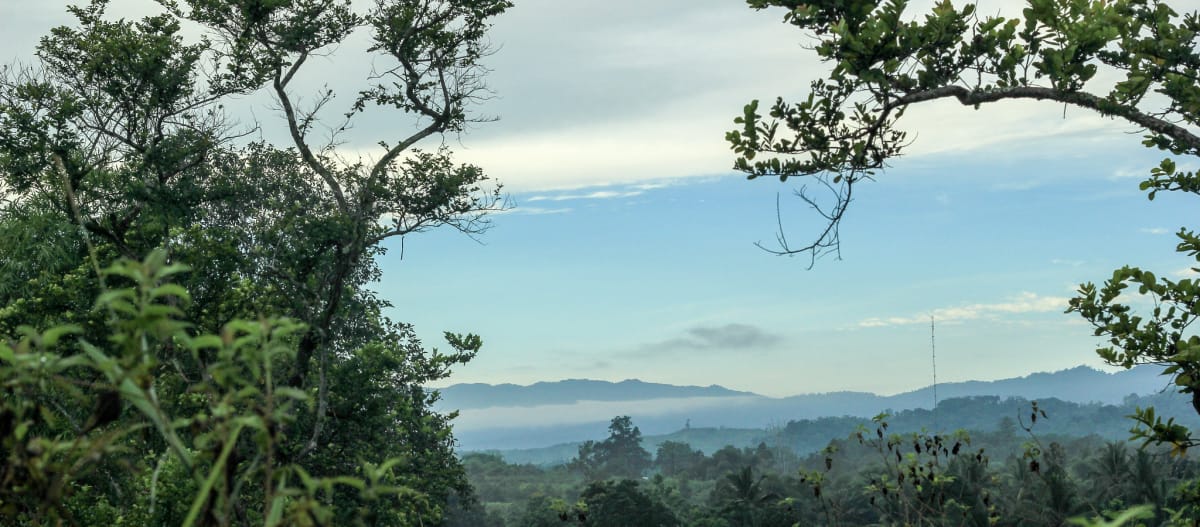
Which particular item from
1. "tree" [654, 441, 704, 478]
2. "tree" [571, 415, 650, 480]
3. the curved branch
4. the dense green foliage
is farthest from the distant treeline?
"tree" [654, 441, 704, 478]

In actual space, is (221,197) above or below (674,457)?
above

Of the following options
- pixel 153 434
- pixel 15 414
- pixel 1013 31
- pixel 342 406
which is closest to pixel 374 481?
pixel 15 414

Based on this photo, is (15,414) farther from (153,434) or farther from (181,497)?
(153,434)

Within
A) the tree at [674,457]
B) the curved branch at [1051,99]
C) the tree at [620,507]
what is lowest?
the tree at [674,457]

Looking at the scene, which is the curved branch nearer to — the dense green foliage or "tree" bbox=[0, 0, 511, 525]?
the dense green foliage

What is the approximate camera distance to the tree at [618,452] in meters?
142

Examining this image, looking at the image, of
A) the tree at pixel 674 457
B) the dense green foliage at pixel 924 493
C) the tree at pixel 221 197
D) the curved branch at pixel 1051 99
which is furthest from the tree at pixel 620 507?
the tree at pixel 674 457

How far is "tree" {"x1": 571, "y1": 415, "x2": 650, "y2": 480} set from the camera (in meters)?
142

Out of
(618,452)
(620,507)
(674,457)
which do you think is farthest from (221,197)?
(674,457)

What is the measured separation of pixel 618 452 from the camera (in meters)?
145

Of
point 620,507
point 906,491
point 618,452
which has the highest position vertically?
point 906,491

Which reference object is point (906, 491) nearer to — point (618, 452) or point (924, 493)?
point (924, 493)

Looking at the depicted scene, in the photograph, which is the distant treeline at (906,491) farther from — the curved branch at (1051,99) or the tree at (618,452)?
the tree at (618,452)

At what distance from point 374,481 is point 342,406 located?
16826 mm
